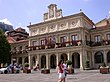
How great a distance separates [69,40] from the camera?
3888 centimetres

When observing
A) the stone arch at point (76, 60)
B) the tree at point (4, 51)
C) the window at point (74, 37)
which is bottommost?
the stone arch at point (76, 60)

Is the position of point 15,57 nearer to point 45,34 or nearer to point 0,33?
point 0,33

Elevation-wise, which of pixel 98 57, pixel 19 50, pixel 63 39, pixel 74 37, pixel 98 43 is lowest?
pixel 98 57

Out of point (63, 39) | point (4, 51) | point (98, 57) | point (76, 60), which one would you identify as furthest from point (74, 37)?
point (4, 51)

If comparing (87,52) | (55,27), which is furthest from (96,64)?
(55,27)

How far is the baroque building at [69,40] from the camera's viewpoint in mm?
37250

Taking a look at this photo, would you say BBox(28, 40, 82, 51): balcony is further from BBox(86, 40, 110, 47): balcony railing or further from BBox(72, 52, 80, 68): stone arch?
BBox(72, 52, 80, 68): stone arch

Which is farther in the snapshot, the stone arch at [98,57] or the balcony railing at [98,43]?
the stone arch at [98,57]

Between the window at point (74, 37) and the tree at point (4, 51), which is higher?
the window at point (74, 37)

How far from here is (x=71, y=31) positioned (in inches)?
1515

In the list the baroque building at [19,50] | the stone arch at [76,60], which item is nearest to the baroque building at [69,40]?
the stone arch at [76,60]

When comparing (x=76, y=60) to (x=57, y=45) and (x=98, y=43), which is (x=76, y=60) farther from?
(x=98, y=43)

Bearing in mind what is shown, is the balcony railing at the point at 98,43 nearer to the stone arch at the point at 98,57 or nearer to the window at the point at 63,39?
the stone arch at the point at 98,57

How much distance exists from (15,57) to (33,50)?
1098cm
